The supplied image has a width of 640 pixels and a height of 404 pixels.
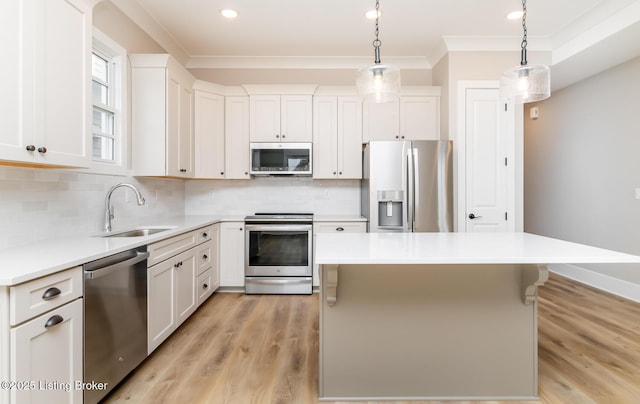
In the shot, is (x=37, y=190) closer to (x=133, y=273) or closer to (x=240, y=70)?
(x=133, y=273)

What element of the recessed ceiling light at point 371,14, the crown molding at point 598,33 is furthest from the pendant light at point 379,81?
the crown molding at point 598,33

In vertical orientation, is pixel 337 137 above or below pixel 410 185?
above

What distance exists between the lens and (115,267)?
69.2 inches

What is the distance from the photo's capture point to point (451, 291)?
6.06 ft

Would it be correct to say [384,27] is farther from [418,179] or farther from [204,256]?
[204,256]

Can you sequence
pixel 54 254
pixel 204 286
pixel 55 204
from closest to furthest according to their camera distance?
pixel 54 254, pixel 55 204, pixel 204 286

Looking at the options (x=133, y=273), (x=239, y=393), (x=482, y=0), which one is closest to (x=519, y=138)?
(x=482, y=0)

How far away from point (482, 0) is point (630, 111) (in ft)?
6.99

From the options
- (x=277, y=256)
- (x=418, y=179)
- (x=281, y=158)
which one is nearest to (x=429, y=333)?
(x=418, y=179)

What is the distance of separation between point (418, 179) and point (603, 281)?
8.33 ft

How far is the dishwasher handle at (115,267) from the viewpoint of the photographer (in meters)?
1.58

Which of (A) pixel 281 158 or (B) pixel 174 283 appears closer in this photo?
(B) pixel 174 283

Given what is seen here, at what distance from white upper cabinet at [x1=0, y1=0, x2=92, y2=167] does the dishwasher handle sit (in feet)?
2.05

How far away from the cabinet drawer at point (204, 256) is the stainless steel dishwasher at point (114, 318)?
1.00 m
